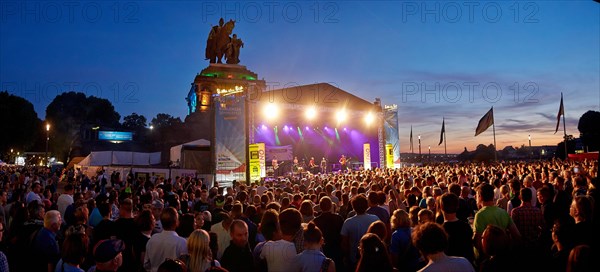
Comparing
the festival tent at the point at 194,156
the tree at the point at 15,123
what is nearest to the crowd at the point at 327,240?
the festival tent at the point at 194,156

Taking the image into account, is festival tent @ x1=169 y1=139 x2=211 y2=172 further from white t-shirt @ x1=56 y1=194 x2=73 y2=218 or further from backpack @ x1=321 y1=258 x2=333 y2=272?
backpack @ x1=321 y1=258 x2=333 y2=272

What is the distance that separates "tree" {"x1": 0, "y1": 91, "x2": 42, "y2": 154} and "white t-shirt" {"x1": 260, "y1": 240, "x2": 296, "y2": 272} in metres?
52.7

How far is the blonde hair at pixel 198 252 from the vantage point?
134 inches

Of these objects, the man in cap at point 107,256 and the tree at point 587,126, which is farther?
the tree at point 587,126

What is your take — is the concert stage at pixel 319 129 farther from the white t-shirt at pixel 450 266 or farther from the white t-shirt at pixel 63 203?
the white t-shirt at pixel 450 266

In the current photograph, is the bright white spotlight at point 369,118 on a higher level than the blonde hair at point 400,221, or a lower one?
higher

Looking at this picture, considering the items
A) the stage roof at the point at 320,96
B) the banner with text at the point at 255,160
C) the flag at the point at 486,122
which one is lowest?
the banner with text at the point at 255,160

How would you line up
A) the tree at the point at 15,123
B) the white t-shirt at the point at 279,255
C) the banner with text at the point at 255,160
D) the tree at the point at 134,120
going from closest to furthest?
the white t-shirt at the point at 279,255
the banner with text at the point at 255,160
the tree at the point at 15,123
the tree at the point at 134,120

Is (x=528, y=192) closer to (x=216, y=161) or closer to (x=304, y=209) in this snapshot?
(x=304, y=209)

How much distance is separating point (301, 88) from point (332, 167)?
29.0 feet

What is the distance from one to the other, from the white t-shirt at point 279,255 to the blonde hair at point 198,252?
700 mm

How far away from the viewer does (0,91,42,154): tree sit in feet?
149

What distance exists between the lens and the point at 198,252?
3404 mm

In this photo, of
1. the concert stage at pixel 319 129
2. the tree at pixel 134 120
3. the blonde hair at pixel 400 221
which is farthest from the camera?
the tree at pixel 134 120
